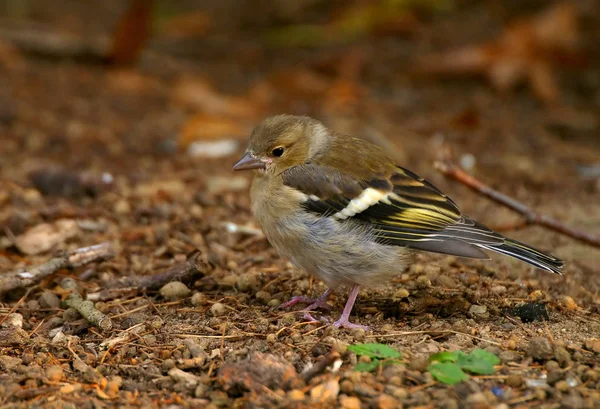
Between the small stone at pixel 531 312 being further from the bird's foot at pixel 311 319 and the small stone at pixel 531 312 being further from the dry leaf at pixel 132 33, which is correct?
the dry leaf at pixel 132 33

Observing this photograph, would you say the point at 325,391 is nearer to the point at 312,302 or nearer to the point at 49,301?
the point at 312,302

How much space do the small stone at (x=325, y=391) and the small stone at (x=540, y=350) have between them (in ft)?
3.03

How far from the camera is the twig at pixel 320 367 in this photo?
10.9ft

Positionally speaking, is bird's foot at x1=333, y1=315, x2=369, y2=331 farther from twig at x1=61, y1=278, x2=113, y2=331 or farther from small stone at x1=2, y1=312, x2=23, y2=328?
small stone at x1=2, y1=312, x2=23, y2=328

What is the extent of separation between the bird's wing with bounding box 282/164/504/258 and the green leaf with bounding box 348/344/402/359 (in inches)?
30.0

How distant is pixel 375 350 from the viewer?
11.5ft

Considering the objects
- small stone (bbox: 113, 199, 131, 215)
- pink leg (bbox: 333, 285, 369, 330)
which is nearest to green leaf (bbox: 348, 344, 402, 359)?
pink leg (bbox: 333, 285, 369, 330)

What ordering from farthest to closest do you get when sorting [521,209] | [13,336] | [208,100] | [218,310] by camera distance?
[208,100] < [521,209] < [218,310] < [13,336]

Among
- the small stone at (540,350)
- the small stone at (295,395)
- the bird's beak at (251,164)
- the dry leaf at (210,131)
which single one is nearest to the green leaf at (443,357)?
the small stone at (540,350)

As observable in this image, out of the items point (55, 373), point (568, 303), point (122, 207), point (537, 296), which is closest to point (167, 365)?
point (55, 373)

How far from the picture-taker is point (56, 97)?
352 inches

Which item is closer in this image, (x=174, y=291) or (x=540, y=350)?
(x=540, y=350)

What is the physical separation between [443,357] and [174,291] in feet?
5.74

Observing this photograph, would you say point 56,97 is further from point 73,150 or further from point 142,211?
point 142,211
